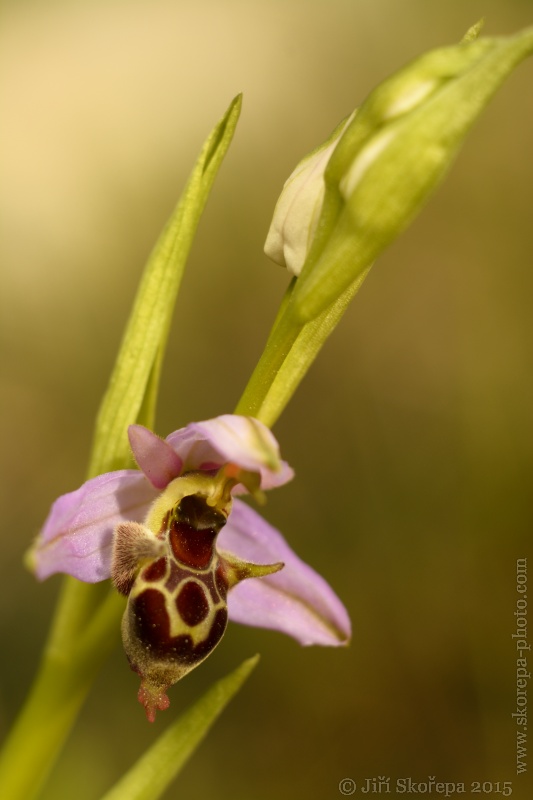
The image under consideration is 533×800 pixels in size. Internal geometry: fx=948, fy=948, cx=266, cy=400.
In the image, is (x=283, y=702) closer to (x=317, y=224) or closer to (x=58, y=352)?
(x=58, y=352)

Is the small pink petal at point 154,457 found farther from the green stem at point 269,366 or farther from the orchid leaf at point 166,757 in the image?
the orchid leaf at point 166,757

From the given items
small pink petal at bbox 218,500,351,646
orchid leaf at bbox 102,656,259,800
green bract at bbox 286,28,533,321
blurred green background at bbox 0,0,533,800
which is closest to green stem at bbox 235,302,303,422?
green bract at bbox 286,28,533,321

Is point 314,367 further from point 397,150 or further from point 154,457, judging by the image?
A: point 397,150

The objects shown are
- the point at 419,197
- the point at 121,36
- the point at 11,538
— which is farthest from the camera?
the point at 121,36

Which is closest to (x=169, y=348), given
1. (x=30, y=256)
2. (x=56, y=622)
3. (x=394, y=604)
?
(x=30, y=256)

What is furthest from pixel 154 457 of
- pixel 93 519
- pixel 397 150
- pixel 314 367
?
pixel 314 367

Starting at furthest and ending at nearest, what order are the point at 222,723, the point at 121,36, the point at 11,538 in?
the point at 121,36 < the point at 11,538 < the point at 222,723

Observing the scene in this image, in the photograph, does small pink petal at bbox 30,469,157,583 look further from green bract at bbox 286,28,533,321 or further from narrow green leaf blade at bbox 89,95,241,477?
green bract at bbox 286,28,533,321
